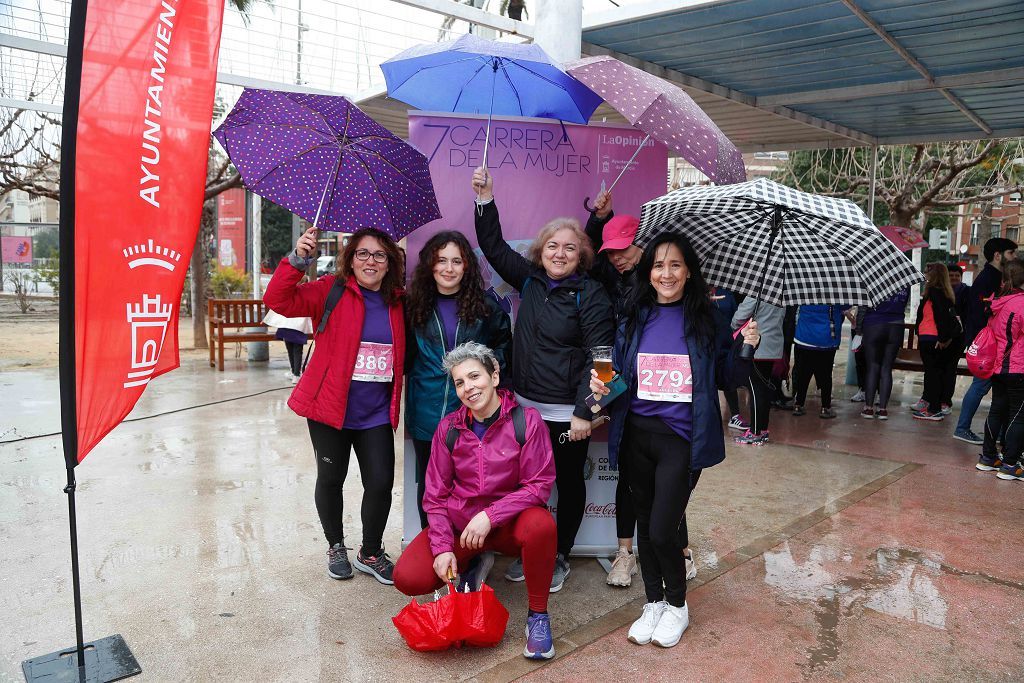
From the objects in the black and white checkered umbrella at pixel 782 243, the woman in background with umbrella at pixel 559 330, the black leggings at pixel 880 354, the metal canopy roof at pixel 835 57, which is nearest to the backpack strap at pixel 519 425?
the woman in background with umbrella at pixel 559 330

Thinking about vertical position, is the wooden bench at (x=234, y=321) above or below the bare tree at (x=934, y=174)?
below

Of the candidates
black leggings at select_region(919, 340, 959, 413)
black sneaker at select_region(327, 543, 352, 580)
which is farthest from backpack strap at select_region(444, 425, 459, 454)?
black leggings at select_region(919, 340, 959, 413)

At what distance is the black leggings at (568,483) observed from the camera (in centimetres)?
362

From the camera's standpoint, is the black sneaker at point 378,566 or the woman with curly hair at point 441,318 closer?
the woman with curly hair at point 441,318

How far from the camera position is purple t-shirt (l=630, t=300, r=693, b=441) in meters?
3.21

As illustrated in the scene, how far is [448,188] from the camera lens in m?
3.99

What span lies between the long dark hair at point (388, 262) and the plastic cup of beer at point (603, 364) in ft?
3.85

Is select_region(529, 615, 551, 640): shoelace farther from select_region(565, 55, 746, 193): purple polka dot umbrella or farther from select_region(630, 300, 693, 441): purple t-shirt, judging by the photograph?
select_region(565, 55, 746, 193): purple polka dot umbrella

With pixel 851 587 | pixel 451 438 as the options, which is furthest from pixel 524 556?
pixel 851 587

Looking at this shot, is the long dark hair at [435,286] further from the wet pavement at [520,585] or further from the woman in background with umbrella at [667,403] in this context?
the wet pavement at [520,585]

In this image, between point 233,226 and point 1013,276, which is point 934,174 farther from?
point 233,226

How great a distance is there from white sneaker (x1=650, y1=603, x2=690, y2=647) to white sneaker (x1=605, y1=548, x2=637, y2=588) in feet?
1.54

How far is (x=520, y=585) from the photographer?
12.6ft

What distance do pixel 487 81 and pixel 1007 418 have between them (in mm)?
4838
